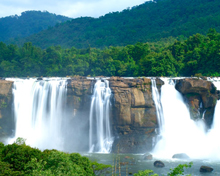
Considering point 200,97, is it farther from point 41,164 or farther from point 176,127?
point 41,164

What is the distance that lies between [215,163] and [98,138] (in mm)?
13734

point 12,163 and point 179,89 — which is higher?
point 179,89

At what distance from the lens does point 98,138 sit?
4334 cm

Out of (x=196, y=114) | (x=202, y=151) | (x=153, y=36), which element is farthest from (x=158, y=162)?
(x=153, y=36)

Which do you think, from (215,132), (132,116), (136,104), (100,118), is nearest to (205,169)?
(132,116)

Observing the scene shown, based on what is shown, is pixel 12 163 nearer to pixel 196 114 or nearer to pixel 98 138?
pixel 98 138

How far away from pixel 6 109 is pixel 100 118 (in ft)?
37.3

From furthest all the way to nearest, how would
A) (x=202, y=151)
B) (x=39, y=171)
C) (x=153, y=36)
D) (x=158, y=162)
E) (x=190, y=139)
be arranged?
(x=153, y=36) → (x=190, y=139) → (x=202, y=151) → (x=158, y=162) → (x=39, y=171)

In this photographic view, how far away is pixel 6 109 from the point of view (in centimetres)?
4512

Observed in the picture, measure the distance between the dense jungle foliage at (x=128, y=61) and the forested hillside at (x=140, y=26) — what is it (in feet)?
59.5

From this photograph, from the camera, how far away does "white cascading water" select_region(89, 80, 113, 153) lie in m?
43.1

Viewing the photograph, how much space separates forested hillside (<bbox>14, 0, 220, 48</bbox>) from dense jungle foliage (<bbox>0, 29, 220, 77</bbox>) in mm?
18125

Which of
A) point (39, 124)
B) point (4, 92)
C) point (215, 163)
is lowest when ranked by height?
point (215, 163)

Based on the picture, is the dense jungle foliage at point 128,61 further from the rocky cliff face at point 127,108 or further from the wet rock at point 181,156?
the wet rock at point 181,156
